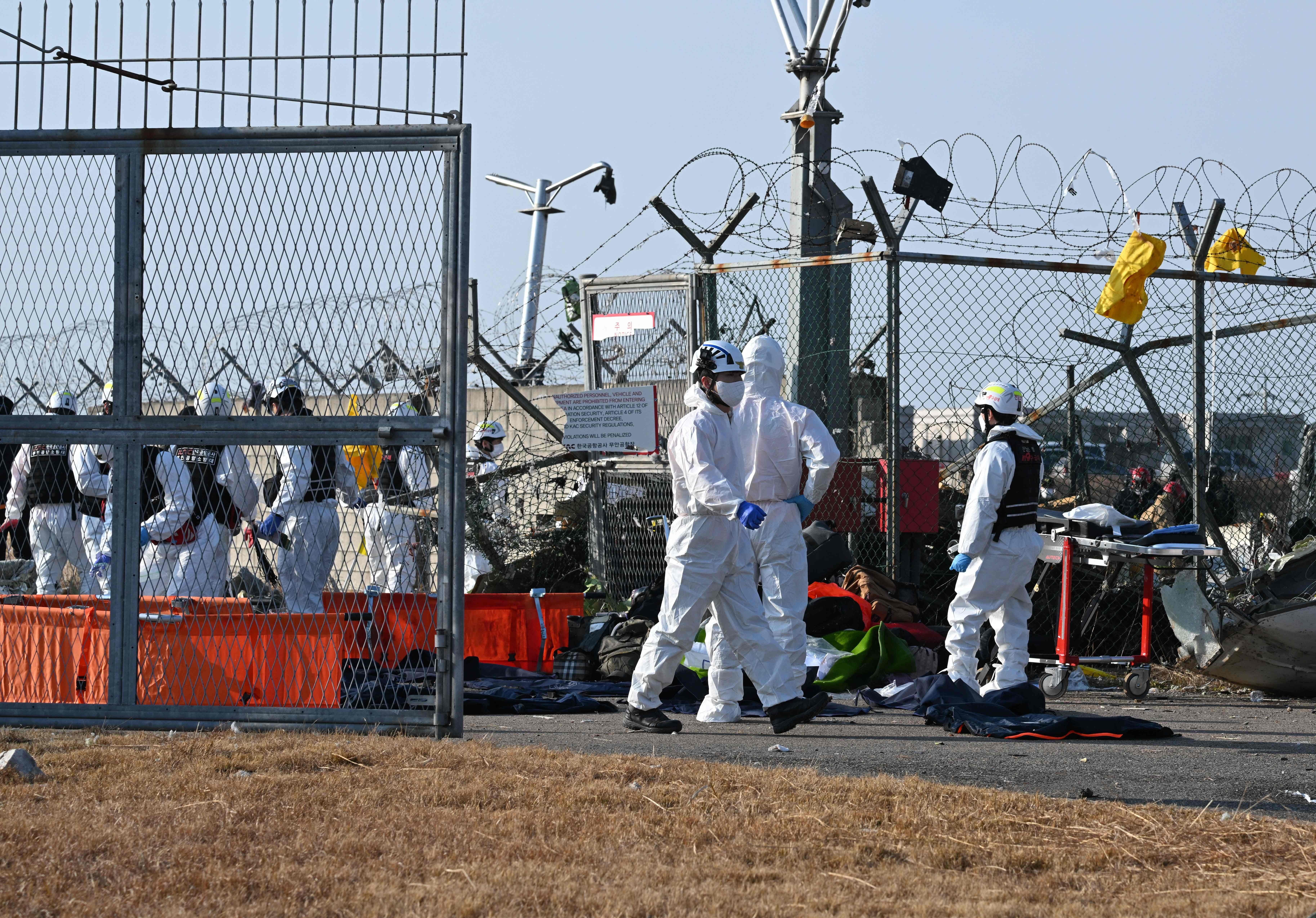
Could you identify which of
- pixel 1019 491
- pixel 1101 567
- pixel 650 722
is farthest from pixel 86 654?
pixel 1101 567

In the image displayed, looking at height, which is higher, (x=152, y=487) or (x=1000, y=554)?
(x=152, y=487)

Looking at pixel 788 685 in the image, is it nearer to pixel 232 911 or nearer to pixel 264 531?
pixel 264 531

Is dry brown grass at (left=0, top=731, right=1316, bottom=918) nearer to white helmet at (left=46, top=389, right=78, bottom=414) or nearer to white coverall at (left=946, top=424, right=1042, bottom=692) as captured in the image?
white helmet at (left=46, top=389, right=78, bottom=414)

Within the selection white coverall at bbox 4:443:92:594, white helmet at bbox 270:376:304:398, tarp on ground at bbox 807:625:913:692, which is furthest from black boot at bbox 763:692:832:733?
white coverall at bbox 4:443:92:594

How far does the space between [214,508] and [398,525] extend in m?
1.05

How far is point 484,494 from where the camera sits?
12078mm

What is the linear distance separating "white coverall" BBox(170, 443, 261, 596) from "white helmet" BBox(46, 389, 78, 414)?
82 centimetres

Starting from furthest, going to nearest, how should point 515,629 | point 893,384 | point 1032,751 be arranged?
1. point 893,384
2. point 515,629
3. point 1032,751

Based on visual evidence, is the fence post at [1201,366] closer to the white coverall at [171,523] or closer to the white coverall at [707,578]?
the white coverall at [707,578]

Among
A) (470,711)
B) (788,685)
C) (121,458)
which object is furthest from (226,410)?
(788,685)

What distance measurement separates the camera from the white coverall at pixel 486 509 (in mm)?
11398

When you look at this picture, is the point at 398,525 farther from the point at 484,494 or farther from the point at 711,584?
the point at 484,494

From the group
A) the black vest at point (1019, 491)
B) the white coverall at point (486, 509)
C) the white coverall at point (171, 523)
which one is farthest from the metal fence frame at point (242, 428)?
the white coverall at point (486, 509)

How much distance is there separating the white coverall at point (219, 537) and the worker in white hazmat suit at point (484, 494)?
12.5ft
